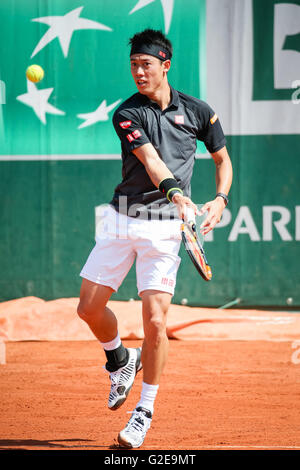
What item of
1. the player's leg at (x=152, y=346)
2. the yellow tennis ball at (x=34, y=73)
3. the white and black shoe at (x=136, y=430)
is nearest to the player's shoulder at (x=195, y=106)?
the player's leg at (x=152, y=346)

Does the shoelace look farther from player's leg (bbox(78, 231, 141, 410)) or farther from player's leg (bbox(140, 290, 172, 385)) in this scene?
player's leg (bbox(78, 231, 141, 410))

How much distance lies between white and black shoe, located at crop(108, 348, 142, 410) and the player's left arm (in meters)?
0.91

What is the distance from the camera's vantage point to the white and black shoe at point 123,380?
3568mm

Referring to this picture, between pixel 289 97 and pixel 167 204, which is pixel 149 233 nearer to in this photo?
pixel 167 204

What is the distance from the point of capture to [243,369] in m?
5.08

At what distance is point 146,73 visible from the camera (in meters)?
3.46

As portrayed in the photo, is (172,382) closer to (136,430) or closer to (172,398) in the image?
(172,398)

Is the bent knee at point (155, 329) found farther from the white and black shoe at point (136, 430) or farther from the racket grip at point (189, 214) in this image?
the racket grip at point (189, 214)

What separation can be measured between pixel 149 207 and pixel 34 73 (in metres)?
3.52

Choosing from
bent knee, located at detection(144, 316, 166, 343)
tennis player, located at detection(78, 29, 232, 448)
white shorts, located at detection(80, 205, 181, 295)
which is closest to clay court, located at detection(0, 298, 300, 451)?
tennis player, located at detection(78, 29, 232, 448)

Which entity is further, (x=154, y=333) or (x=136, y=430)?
(x=154, y=333)

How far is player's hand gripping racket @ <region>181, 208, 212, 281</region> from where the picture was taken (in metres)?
3.15

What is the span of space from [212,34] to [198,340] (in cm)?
285

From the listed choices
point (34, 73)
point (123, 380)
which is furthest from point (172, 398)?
point (34, 73)
